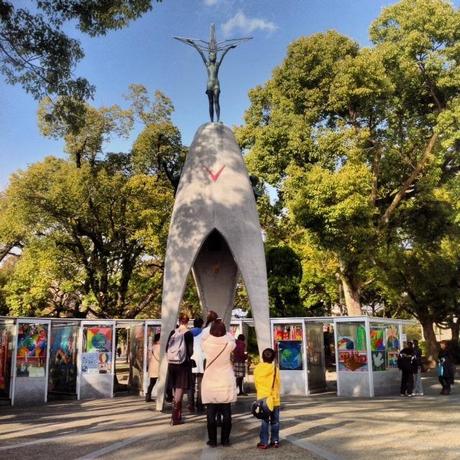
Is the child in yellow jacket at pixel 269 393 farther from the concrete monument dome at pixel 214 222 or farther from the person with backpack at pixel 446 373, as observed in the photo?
the person with backpack at pixel 446 373

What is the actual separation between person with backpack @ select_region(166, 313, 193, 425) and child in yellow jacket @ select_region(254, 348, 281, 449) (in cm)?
210

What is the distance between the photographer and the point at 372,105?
21.5 meters

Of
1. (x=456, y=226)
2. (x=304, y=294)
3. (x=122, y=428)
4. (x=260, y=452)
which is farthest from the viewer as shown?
(x=304, y=294)

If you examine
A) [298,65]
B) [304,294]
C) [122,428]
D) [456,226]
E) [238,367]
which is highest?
[298,65]

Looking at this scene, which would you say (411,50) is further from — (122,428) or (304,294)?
(122,428)

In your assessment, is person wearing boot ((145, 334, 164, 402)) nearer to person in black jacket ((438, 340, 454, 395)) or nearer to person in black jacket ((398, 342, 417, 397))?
person in black jacket ((398, 342, 417, 397))

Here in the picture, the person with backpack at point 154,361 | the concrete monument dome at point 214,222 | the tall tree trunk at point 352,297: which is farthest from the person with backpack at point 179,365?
the tall tree trunk at point 352,297

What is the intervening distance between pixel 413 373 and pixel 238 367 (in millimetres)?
5926

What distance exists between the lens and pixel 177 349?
8.69 metres

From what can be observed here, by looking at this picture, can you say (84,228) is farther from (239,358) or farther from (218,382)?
(218,382)

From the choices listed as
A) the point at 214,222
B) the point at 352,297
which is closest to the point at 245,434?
the point at 214,222

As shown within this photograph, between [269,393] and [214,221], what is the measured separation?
560 centimetres

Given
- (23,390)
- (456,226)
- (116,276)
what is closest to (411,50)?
(456,226)

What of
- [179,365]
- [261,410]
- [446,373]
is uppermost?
[179,365]
